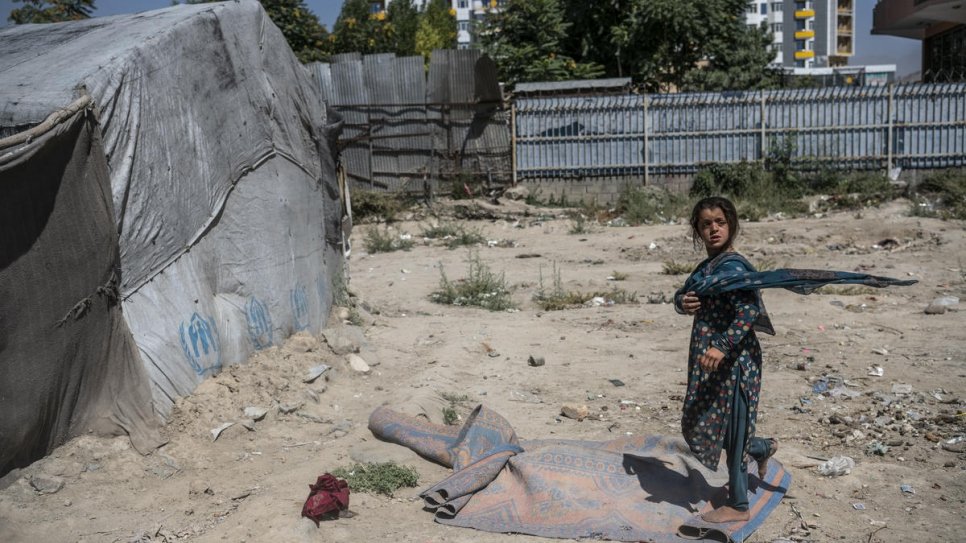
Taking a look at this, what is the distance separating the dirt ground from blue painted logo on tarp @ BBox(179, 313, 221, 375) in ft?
0.33

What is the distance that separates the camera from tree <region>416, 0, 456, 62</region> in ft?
109

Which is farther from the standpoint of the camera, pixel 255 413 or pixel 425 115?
pixel 425 115

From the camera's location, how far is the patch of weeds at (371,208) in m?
14.0

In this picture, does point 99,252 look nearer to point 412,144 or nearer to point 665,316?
point 665,316

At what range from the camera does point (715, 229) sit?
324 centimetres

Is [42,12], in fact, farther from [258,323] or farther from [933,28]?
[933,28]

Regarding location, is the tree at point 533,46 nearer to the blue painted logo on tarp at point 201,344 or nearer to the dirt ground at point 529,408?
the dirt ground at point 529,408

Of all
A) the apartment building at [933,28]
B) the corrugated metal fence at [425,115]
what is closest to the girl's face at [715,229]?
the corrugated metal fence at [425,115]

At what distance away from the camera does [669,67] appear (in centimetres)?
2000

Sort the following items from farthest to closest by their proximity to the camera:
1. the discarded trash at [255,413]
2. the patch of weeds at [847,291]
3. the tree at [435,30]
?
1. the tree at [435,30]
2. the patch of weeds at [847,291]
3. the discarded trash at [255,413]

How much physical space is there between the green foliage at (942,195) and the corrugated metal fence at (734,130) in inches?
17.7

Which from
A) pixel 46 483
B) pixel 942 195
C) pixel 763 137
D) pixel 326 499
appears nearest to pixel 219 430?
pixel 46 483

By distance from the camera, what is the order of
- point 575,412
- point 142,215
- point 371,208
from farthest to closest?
point 371,208 < point 575,412 < point 142,215

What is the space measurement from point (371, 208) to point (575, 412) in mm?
9804
